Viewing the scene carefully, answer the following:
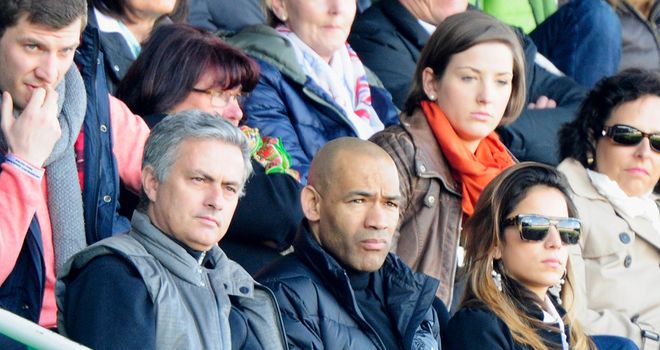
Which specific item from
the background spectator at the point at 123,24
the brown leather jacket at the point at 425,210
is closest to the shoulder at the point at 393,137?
the brown leather jacket at the point at 425,210

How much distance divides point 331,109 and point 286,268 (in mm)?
1603

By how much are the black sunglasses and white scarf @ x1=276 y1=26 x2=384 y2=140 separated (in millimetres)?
1054

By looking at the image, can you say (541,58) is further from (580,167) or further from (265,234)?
(265,234)

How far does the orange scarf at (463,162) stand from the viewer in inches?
275

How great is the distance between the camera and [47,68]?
5.64 metres

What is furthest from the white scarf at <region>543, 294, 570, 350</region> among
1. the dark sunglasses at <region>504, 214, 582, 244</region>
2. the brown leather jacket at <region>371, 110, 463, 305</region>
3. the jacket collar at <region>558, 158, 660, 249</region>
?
the jacket collar at <region>558, 158, 660, 249</region>

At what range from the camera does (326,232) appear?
19.7 ft

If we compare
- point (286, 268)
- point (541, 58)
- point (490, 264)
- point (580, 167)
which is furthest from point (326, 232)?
point (541, 58)

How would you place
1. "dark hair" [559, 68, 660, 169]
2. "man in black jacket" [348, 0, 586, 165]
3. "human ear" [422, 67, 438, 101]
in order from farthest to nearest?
1. "man in black jacket" [348, 0, 586, 165]
2. "dark hair" [559, 68, 660, 169]
3. "human ear" [422, 67, 438, 101]

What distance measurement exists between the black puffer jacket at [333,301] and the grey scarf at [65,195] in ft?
2.23

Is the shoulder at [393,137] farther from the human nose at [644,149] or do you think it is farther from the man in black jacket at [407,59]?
the man in black jacket at [407,59]

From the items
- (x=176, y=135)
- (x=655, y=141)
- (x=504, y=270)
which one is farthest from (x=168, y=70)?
(x=655, y=141)

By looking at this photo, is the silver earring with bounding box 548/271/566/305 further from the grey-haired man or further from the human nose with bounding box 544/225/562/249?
the grey-haired man

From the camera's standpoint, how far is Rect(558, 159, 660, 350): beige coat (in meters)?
7.15
